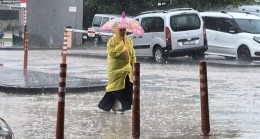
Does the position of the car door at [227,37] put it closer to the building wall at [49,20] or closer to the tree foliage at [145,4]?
the building wall at [49,20]

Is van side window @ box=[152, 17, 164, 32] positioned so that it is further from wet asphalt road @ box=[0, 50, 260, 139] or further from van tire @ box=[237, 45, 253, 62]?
wet asphalt road @ box=[0, 50, 260, 139]

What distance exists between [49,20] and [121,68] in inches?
1117

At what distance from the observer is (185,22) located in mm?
29328

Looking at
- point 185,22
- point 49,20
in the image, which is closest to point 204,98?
point 185,22

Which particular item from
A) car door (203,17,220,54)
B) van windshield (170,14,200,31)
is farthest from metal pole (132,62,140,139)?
car door (203,17,220,54)

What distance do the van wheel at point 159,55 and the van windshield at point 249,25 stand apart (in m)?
2.98

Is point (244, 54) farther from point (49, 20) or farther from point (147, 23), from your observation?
point (49, 20)

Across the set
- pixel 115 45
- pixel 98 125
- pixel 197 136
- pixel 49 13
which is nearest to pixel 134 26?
pixel 115 45

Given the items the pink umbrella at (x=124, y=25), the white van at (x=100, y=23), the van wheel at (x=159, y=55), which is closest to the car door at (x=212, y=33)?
the van wheel at (x=159, y=55)

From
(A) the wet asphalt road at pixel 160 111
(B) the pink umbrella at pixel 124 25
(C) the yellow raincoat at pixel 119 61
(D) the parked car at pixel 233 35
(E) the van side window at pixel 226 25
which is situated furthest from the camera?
(E) the van side window at pixel 226 25

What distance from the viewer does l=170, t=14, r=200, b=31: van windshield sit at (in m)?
29.2

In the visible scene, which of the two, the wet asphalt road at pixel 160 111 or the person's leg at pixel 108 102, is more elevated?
the person's leg at pixel 108 102

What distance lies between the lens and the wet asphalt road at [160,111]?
485 inches

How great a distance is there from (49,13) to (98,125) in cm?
2969
